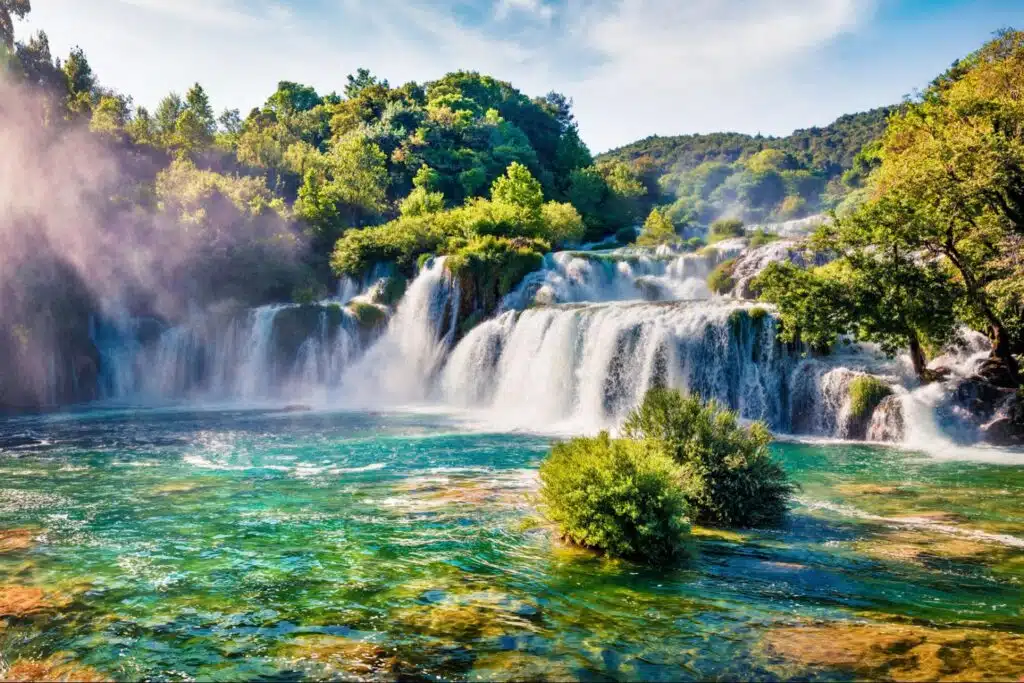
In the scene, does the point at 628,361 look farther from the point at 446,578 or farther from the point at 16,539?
the point at 16,539

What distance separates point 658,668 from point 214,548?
6.27 meters

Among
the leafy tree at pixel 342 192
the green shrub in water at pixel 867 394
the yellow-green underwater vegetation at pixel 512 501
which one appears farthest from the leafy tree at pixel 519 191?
the green shrub in water at pixel 867 394

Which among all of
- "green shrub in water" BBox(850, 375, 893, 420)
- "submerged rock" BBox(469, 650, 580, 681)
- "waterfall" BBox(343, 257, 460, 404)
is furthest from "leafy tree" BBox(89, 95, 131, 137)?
"submerged rock" BBox(469, 650, 580, 681)

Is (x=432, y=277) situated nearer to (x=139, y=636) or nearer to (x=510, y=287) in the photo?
(x=510, y=287)

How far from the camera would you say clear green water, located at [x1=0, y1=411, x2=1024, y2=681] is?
19.0ft

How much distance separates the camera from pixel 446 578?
775 centimetres

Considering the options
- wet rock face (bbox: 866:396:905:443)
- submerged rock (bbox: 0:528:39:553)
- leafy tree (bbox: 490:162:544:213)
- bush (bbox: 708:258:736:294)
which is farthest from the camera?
leafy tree (bbox: 490:162:544:213)

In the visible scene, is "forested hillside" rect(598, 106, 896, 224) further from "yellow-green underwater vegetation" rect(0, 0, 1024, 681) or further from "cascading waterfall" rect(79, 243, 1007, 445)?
"yellow-green underwater vegetation" rect(0, 0, 1024, 681)

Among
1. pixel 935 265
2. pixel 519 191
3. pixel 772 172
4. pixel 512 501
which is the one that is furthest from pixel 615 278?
pixel 772 172

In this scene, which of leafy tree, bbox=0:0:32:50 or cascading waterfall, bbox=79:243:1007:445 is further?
leafy tree, bbox=0:0:32:50

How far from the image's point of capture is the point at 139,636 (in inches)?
244

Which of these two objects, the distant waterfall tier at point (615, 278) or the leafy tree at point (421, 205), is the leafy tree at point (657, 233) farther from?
the distant waterfall tier at point (615, 278)

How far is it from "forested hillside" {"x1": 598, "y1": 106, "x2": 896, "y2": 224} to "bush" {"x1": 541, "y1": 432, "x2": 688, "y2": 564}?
87298 mm

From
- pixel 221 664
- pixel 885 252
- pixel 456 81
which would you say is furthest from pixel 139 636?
pixel 456 81
